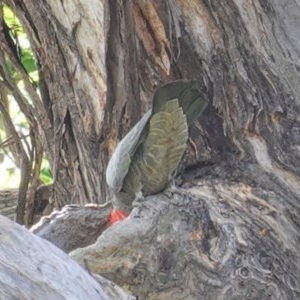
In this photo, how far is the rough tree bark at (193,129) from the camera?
176 cm

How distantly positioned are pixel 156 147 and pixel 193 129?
0.23 m

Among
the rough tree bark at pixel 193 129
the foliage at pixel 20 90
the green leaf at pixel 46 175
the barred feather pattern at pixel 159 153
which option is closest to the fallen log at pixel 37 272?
the rough tree bark at pixel 193 129

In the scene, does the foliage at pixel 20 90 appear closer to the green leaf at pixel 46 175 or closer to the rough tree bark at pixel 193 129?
the green leaf at pixel 46 175

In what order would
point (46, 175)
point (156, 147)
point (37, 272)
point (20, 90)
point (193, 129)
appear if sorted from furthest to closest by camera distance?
point (46, 175) < point (20, 90) < point (193, 129) < point (156, 147) < point (37, 272)

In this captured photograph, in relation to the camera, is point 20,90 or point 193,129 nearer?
point 193,129

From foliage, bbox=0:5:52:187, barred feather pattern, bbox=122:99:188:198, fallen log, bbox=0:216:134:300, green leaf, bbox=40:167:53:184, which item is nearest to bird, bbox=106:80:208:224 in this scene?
barred feather pattern, bbox=122:99:188:198

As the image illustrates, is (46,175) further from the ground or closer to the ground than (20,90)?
closer to the ground

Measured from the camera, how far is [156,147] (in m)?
1.93

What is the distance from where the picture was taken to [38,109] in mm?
2457

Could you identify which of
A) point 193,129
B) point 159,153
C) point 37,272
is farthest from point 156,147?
point 37,272

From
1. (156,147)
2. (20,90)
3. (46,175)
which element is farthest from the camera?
(46,175)

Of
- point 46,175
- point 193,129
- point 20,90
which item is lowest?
point 46,175

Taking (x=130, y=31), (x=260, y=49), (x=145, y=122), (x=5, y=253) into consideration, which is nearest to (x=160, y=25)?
(x=130, y=31)

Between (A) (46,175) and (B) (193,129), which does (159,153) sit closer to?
(B) (193,129)
